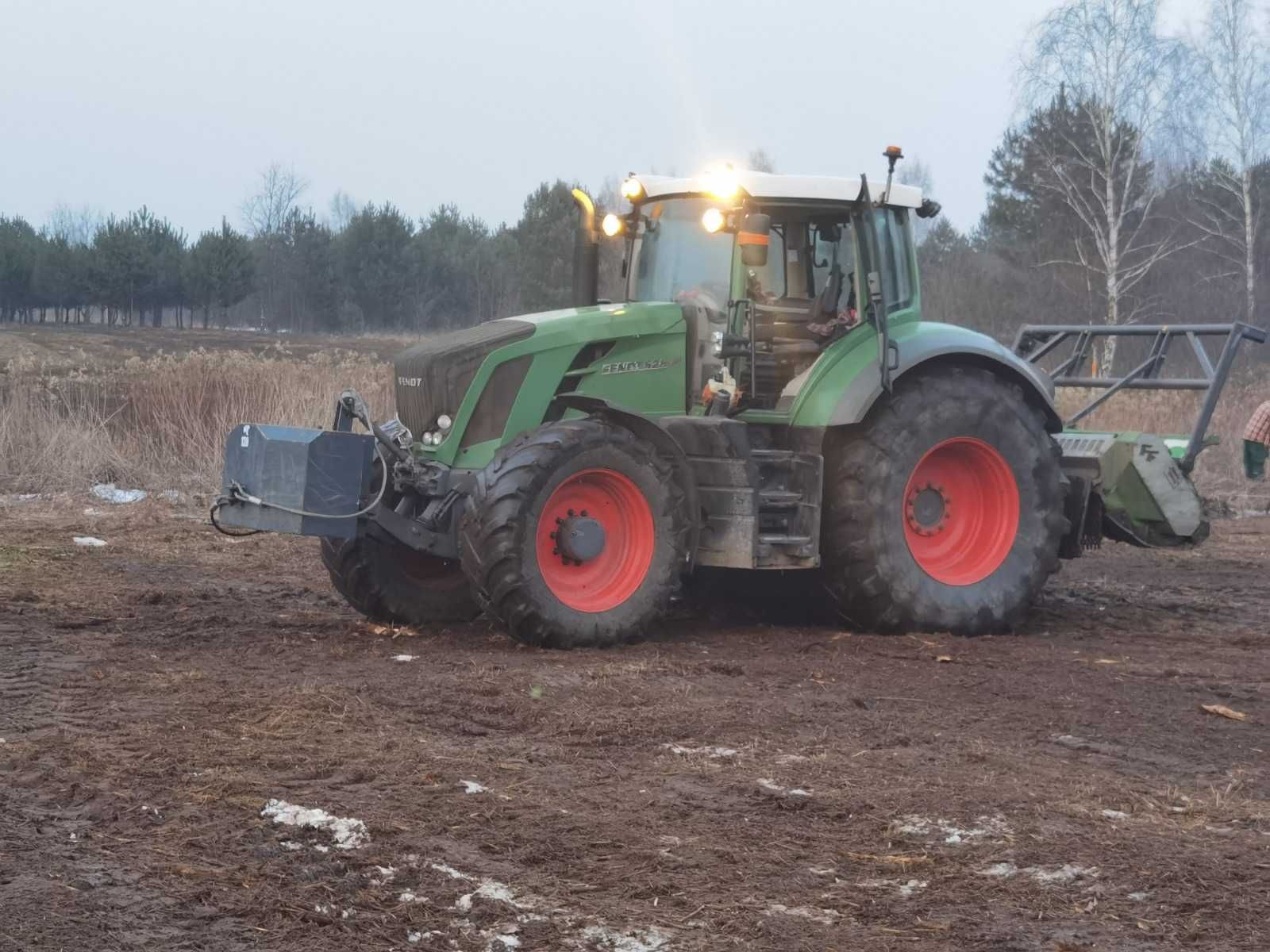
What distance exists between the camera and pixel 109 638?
715cm

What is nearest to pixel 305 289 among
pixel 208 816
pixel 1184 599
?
pixel 1184 599

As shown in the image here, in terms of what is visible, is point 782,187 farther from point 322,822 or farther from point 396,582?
point 322,822

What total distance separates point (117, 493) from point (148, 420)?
5.46ft

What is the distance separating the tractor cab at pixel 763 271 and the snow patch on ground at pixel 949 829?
11.4 ft

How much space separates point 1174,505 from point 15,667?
6.12m

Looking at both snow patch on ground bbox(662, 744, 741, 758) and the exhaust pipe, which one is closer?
snow patch on ground bbox(662, 744, 741, 758)

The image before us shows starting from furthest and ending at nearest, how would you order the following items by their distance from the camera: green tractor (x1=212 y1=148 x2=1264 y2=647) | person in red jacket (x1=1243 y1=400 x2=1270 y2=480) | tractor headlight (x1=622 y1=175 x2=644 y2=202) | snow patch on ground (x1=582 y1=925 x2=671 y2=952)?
1. person in red jacket (x1=1243 y1=400 x2=1270 y2=480)
2. tractor headlight (x1=622 y1=175 x2=644 y2=202)
3. green tractor (x1=212 y1=148 x2=1264 y2=647)
4. snow patch on ground (x1=582 y1=925 x2=671 y2=952)

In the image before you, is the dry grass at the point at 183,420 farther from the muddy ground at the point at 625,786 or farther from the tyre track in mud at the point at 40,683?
the tyre track in mud at the point at 40,683

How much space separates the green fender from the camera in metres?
7.44

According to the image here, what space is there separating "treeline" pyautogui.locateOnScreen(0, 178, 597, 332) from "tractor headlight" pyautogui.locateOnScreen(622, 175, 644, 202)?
35491 millimetres

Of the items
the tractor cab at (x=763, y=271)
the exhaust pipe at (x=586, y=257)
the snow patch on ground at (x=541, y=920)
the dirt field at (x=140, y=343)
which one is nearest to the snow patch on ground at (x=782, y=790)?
the snow patch on ground at (x=541, y=920)

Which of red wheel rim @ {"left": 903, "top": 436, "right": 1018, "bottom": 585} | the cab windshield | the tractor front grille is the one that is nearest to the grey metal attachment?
red wheel rim @ {"left": 903, "top": 436, "right": 1018, "bottom": 585}

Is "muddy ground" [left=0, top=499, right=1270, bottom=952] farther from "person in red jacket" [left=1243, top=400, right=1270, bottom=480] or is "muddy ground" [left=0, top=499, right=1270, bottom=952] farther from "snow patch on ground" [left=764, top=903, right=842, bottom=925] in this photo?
"person in red jacket" [left=1243, top=400, right=1270, bottom=480]

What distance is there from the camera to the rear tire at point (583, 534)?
6.71 meters
